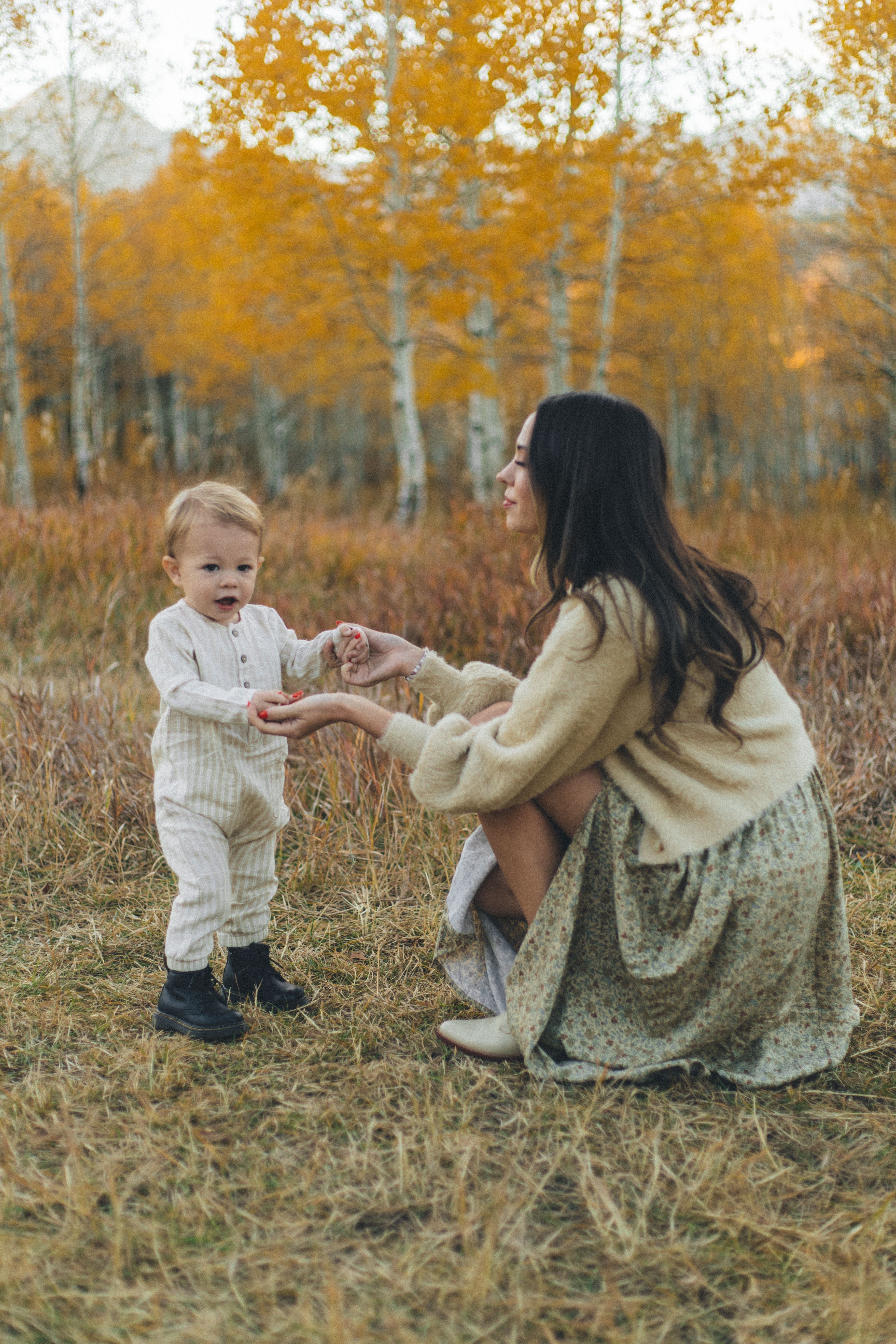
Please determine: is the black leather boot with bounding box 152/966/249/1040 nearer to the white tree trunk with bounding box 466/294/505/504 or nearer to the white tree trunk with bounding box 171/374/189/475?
the white tree trunk with bounding box 466/294/505/504

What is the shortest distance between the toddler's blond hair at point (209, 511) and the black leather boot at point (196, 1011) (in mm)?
897

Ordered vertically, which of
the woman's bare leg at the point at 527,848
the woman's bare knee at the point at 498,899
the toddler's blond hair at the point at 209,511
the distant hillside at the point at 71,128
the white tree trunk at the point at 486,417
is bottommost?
the woman's bare knee at the point at 498,899

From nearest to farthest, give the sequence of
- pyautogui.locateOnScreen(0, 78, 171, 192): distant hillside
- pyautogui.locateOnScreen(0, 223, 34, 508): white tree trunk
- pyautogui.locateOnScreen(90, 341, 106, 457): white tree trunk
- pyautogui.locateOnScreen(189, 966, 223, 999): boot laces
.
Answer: pyautogui.locateOnScreen(189, 966, 223, 999): boot laces
pyautogui.locateOnScreen(0, 223, 34, 508): white tree trunk
pyautogui.locateOnScreen(0, 78, 171, 192): distant hillside
pyautogui.locateOnScreen(90, 341, 106, 457): white tree trunk

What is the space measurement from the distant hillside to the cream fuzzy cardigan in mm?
12424

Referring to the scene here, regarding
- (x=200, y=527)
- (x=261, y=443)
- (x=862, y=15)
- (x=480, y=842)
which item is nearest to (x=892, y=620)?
(x=480, y=842)

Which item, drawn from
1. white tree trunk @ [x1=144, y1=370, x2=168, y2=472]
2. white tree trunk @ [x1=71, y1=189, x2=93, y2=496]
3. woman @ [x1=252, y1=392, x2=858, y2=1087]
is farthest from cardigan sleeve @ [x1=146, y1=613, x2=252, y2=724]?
white tree trunk @ [x1=144, y1=370, x2=168, y2=472]

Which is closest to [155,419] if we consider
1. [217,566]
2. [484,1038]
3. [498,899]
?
[217,566]

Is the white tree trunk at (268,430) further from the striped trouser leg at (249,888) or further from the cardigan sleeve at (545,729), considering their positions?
the cardigan sleeve at (545,729)

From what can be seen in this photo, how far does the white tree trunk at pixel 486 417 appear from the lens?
10461mm

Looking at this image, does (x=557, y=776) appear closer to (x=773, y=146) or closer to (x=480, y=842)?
(x=480, y=842)

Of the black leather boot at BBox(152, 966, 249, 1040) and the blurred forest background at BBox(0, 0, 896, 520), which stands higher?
the blurred forest background at BBox(0, 0, 896, 520)

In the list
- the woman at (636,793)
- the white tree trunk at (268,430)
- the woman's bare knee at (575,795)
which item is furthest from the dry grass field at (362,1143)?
the white tree trunk at (268,430)

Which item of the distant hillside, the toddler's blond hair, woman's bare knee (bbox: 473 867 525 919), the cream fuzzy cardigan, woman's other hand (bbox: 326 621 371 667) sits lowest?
woman's bare knee (bbox: 473 867 525 919)

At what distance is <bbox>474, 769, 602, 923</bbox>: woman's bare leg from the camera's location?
6.20ft
